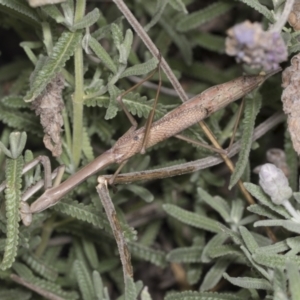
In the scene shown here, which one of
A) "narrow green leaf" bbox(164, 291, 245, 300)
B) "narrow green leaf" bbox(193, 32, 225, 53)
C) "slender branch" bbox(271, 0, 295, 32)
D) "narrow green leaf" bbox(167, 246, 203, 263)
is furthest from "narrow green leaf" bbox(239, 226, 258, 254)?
"narrow green leaf" bbox(193, 32, 225, 53)

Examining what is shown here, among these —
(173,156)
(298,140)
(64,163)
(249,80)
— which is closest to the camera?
(298,140)

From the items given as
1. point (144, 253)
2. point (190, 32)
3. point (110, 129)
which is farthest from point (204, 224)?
point (190, 32)

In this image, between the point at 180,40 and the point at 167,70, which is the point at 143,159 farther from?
the point at 180,40

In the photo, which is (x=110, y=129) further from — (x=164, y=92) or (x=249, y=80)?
(x=249, y=80)

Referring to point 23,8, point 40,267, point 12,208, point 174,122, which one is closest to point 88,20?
point 23,8

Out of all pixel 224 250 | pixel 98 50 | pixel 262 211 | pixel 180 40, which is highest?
pixel 98 50

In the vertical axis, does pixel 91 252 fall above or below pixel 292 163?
below

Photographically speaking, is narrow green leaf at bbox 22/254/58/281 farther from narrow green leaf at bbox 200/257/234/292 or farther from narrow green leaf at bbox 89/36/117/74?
narrow green leaf at bbox 89/36/117/74
